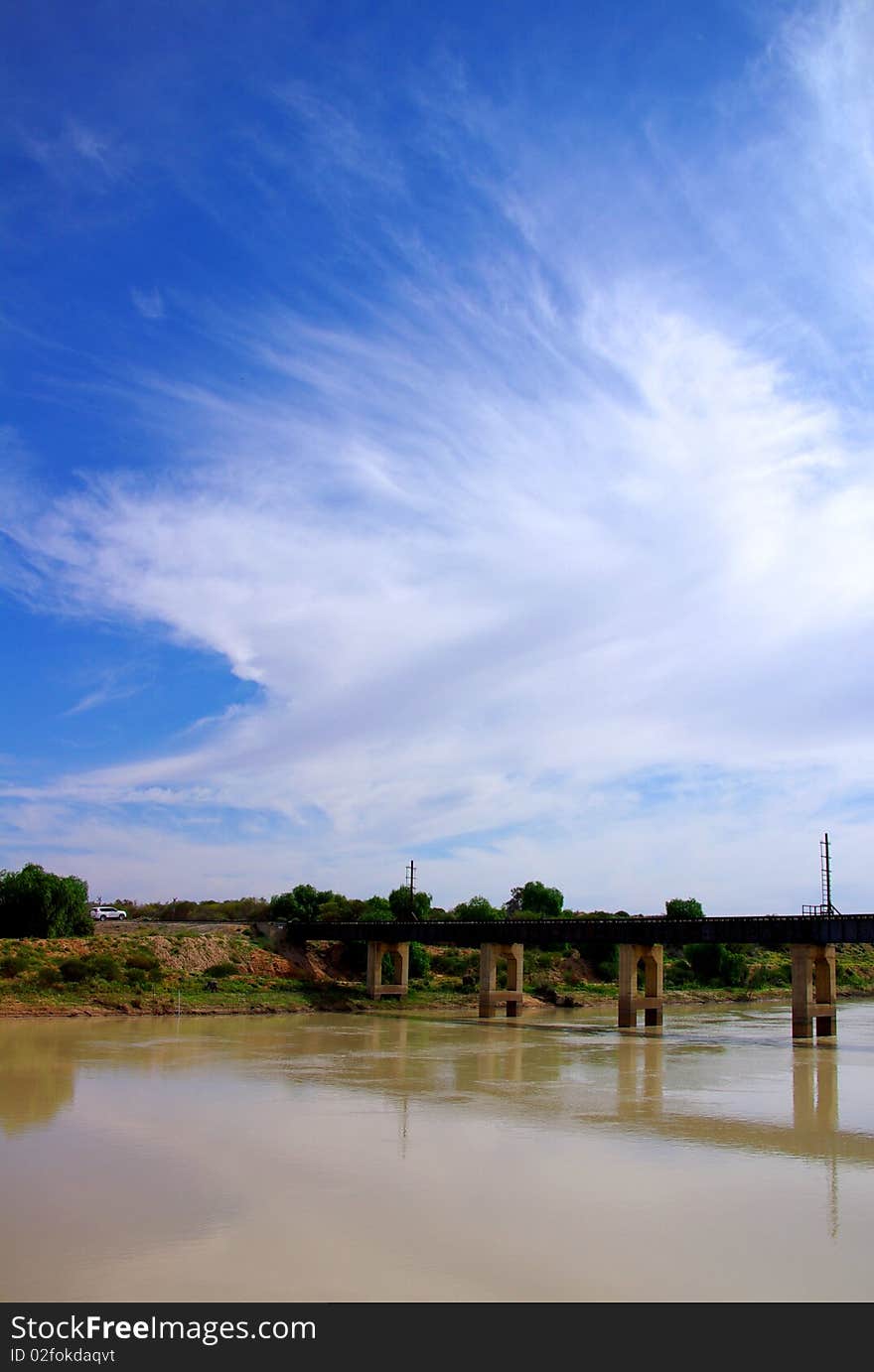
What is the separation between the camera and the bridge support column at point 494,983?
75562mm

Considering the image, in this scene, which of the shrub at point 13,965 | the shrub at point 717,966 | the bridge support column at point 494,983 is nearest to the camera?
the shrub at point 13,965

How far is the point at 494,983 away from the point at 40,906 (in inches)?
1408

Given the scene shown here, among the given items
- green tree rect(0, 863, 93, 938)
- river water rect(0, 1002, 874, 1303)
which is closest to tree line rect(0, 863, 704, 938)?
green tree rect(0, 863, 93, 938)

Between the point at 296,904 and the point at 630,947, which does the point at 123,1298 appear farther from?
the point at 296,904

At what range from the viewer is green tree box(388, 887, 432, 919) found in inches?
4213

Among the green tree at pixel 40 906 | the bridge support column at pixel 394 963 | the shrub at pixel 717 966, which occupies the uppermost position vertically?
the green tree at pixel 40 906

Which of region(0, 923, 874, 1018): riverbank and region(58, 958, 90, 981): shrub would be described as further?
region(58, 958, 90, 981): shrub

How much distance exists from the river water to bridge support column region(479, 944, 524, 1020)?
26950mm

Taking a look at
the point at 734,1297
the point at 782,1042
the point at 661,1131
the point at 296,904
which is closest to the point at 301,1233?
the point at 734,1297

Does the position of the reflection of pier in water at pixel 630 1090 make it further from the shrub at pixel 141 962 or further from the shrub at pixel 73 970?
the shrub at pixel 73 970

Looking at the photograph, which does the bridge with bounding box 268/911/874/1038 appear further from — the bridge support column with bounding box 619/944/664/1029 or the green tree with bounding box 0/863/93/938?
the green tree with bounding box 0/863/93/938

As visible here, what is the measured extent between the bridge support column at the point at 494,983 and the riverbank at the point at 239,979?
6552 mm

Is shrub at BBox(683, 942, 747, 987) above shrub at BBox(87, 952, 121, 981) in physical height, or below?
below

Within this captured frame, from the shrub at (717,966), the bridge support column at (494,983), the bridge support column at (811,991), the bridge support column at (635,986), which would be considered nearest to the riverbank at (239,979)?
the shrub at (717,966)
